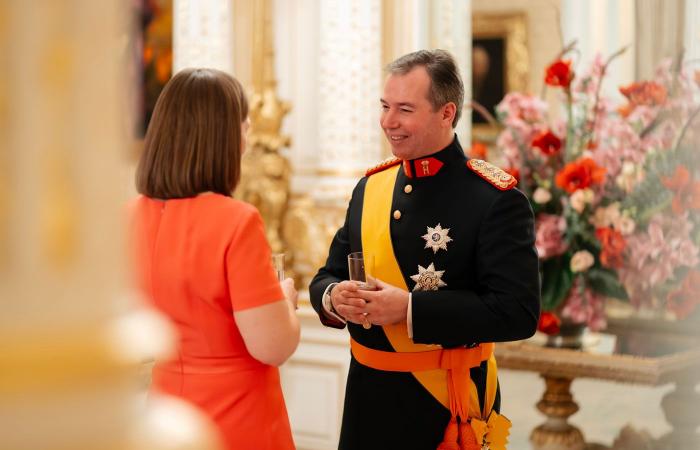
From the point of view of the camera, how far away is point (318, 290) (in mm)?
2295

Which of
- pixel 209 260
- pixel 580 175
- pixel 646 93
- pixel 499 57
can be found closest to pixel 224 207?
pixel 209 260

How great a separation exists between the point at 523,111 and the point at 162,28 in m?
2.26

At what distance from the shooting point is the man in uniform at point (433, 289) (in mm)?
2039

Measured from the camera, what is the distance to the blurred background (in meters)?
0.39

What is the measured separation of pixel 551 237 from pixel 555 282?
174 mm

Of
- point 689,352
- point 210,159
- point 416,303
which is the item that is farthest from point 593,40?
point 210,159

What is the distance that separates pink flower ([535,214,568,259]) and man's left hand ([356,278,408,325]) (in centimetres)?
145

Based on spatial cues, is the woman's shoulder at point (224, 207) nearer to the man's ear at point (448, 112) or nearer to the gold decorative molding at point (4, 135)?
the man's ear at point (448, 112)

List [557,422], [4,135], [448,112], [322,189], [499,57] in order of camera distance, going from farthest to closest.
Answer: [499,57] → [322,189] → [557,422] → [448,112] → [4,135]

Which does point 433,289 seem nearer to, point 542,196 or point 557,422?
point 542,196

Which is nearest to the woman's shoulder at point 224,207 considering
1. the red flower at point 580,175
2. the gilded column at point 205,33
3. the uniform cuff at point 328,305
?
the uniform cuff at point 328,305

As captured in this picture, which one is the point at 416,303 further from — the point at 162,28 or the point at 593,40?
the point at 162,28

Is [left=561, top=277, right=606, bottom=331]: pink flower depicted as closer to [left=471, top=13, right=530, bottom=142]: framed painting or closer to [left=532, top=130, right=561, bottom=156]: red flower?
[left=532, top=130, right=561, bottom=156]: red flower

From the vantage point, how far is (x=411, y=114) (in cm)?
220
